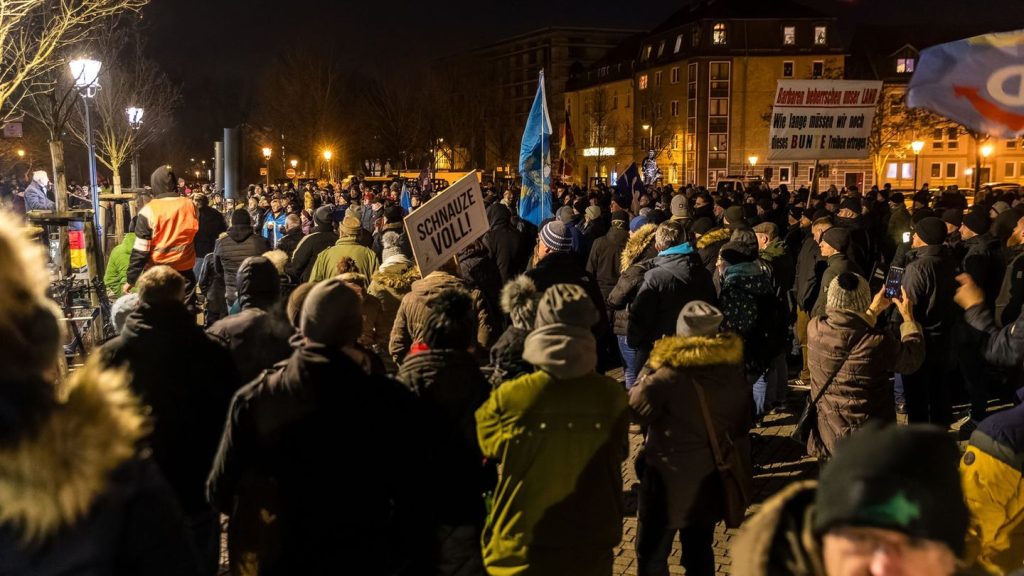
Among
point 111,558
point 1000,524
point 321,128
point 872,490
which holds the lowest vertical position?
point 1000,524

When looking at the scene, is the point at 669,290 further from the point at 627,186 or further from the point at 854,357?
the point at 627,186

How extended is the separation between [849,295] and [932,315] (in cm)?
263

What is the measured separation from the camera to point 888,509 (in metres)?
1.74

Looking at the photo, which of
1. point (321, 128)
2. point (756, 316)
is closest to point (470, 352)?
point (756, 316)

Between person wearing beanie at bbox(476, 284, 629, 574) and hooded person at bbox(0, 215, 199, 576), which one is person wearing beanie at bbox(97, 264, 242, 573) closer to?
person wearing beanie at bbox(476, 284, 629, 574)

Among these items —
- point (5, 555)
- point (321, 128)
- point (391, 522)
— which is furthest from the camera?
point (321, 128)

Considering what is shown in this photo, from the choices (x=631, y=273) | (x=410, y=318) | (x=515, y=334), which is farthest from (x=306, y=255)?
(x=515, y=334)

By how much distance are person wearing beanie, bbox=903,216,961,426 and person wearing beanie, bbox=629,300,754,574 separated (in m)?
3.72

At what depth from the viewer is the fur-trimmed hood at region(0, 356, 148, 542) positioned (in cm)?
198

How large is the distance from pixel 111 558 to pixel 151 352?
221 cm

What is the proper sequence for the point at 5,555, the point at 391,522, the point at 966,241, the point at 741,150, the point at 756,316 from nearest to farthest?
the point at 5,555 < the point at 391,522 < the point at 756,316 < the point at 966,241 < the point at 741,150

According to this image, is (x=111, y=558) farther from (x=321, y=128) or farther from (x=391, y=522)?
(x=321, y=128)

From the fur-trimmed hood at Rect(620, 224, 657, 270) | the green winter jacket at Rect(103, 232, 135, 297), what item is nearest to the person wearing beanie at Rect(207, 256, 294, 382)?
the fur-trimmed hood at Rect(620, 224, 657, 270)

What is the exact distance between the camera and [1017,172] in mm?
80438
